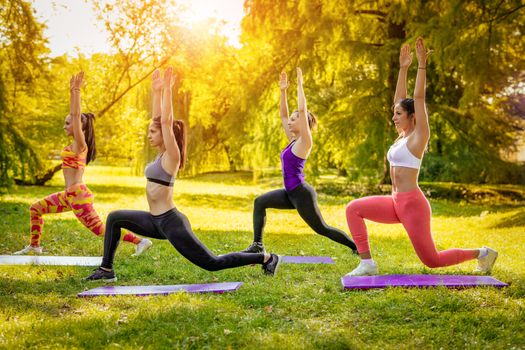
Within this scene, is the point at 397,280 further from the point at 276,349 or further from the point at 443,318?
the point at 276,349

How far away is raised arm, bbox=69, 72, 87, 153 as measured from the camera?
5.86m

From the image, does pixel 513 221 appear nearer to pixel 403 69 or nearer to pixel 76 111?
pixel 403 69

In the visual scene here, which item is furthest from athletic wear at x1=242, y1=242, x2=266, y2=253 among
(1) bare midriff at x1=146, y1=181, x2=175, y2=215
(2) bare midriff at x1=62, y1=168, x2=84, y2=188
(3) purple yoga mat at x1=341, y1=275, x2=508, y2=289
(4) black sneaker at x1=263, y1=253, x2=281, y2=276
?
(2) bare midriff at x1=62, y1=168, x2=84, y2=188

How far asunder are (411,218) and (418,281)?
62 cm

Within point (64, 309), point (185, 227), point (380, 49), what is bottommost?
point (64, 309)

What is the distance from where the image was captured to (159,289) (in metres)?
5.12

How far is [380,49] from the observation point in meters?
15.3

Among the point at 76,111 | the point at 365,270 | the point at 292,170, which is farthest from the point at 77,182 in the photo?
the point at 365,270

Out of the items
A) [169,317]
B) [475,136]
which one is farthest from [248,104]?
[169,317]

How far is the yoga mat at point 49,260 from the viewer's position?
6387mm

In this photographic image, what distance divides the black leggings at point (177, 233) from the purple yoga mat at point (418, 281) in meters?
0.93

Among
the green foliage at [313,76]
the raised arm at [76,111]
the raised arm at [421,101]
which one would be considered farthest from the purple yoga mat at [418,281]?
the green foliage at [313,76]

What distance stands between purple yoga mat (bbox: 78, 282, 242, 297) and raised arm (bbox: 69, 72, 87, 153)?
188cm

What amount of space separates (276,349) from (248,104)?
11916mm
